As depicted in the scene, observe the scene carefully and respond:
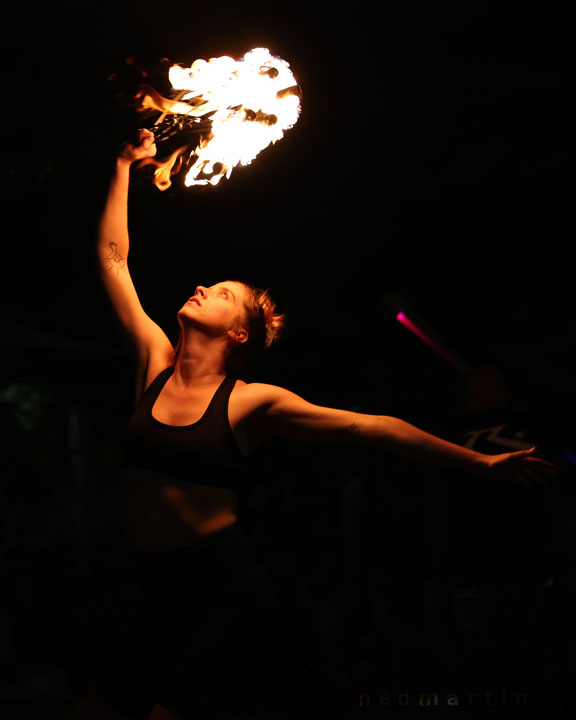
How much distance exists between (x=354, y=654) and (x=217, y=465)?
3323 mm

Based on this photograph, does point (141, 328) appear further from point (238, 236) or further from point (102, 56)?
point (238, 236)

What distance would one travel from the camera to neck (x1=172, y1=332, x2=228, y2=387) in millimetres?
2330

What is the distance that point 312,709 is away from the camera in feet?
13.9

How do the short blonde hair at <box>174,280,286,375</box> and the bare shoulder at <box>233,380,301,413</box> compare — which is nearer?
the bare shoulder at <box>233,380,301,413</box>

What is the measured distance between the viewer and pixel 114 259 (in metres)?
2.50

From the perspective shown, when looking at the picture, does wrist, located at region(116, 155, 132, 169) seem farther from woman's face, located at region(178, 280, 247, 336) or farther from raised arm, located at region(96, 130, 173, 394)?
woman's face, located at region(178, 280, 247, 336)

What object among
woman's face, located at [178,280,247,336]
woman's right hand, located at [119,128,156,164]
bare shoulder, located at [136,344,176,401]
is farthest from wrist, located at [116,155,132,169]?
bare shoulder, located at [136,344,176,401]

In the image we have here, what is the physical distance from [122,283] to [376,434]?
3.43 feet

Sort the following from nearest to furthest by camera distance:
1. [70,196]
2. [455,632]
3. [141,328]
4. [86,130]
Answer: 1. [141,328]
2. [455,632]
3. [86,130]
4. [70,196]

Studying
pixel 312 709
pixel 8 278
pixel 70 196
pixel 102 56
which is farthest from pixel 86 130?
pixel 312 709

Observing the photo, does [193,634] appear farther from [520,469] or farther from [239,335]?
[520,469]

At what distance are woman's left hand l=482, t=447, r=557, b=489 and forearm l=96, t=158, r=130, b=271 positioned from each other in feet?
4.75

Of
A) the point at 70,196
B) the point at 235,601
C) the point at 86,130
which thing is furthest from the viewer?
the point at 70,196

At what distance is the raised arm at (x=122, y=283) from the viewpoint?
2.46 meters
